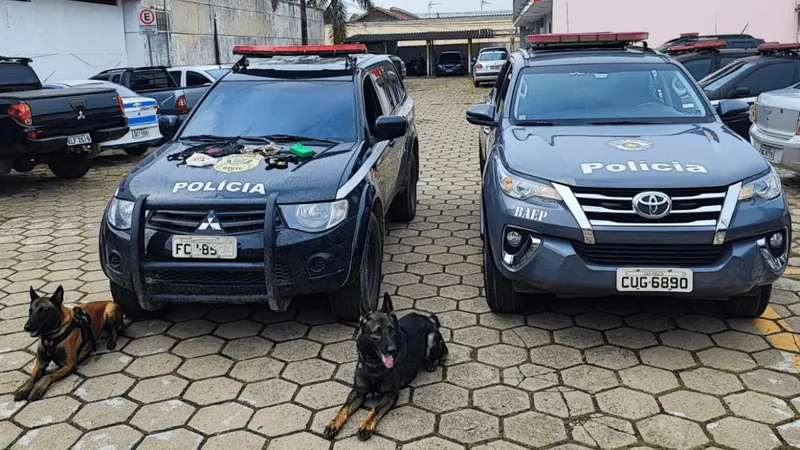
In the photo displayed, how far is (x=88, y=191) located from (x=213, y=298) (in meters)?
5.87

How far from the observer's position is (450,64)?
3669 centimetres

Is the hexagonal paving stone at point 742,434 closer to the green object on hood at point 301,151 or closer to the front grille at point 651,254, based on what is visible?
the front grille at point 651,254

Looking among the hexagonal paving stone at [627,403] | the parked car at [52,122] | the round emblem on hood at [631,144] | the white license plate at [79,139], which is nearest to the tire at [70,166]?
the parked car at [52,122]

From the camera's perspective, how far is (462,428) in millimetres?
3191

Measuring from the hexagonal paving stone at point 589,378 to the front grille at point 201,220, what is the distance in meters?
1.80

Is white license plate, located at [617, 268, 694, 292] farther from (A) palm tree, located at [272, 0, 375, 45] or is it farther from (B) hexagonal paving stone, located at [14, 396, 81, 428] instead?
(A) palm tree, located at [272, 0, 375, 45]

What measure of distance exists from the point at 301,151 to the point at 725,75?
25.9 ft

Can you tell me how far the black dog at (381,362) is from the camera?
3123 millimetres

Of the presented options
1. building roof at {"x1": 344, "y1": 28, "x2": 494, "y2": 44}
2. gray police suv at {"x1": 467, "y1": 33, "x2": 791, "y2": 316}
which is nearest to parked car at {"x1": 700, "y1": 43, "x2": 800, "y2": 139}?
gray police suv at {"x1": 467, "y1": 33, "x2": 791, "y2": 316}

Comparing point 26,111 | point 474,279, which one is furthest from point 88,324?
point 26,111

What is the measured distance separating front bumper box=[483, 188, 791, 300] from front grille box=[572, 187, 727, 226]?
55 millimetres

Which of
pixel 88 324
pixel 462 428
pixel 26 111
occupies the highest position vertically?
pixel 26 111

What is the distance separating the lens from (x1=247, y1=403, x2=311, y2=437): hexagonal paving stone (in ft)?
10.5

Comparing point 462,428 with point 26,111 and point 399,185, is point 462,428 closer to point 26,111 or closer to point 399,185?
point 399,185
